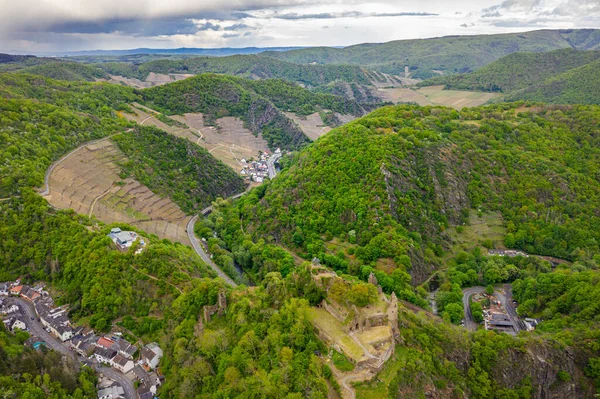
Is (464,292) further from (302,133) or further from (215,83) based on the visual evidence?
(215,83)

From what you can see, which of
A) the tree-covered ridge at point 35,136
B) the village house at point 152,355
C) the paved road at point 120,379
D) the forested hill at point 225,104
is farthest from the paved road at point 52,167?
the forested hill at point 225,104

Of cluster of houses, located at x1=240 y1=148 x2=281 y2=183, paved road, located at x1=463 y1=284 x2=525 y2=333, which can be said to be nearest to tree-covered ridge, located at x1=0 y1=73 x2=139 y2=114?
cluster of houses, located at x1=240 y1=148 x2=281 y2=183

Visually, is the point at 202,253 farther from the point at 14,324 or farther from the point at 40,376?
the point at 40,376

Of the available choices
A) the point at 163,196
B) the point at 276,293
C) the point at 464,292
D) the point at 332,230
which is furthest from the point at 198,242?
the point at 464,292

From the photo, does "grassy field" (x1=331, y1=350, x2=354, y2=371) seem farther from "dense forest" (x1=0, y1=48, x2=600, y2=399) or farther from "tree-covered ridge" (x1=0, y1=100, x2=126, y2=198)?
"tree-covered ridge" (x1=0, y1=100, x2=126, y2=198)

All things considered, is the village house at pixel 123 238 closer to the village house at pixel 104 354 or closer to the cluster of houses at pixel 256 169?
the village house at pixel 104 354

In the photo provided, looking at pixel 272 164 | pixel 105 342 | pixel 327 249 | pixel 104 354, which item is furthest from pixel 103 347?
pixel 272 164
